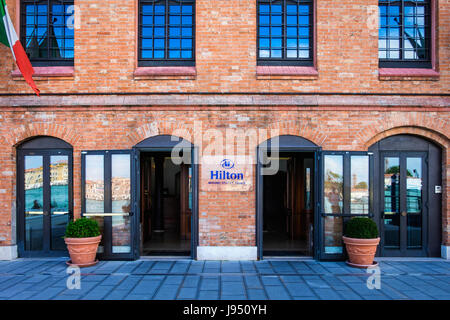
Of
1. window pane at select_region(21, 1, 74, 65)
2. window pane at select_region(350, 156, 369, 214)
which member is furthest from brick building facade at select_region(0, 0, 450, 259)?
window pane at select_region(21, 1, 74, 65)

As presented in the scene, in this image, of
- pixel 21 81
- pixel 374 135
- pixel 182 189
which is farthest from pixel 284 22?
pixel 21 81

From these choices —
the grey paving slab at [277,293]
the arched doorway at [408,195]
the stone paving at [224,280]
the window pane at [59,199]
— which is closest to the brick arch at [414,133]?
the arched doorway at [408,195]

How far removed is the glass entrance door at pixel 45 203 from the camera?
7621 mm

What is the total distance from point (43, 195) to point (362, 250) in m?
7.75

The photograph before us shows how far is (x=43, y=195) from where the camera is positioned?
7645 millimetres

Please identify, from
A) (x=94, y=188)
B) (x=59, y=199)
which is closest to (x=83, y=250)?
(x=94, y=188)

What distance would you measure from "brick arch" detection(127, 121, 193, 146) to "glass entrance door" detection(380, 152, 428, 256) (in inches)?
198

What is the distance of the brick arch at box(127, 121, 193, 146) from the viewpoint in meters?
7.38

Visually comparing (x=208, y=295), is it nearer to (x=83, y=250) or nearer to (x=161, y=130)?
(x=83, y=250)

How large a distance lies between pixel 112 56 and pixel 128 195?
345 cm

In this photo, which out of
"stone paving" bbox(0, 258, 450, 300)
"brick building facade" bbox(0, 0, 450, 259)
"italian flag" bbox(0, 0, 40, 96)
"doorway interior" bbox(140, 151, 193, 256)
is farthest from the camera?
"doorway interior" bbox(140, 151, 193, 256)

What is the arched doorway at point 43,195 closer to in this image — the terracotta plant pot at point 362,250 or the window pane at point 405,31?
the terracotta plant pot at point 362,250

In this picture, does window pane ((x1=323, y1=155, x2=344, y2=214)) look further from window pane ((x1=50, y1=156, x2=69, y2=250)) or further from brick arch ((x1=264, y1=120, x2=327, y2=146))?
window pane ((x1=50, y1=156, x2=69, y2=250))

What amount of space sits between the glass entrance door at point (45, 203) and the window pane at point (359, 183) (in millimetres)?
6989
